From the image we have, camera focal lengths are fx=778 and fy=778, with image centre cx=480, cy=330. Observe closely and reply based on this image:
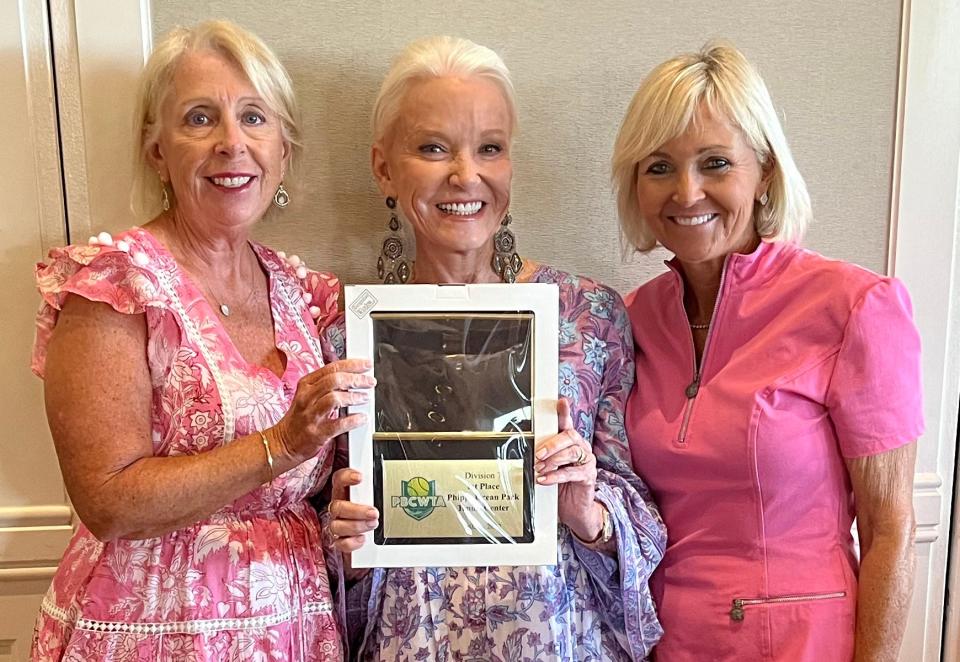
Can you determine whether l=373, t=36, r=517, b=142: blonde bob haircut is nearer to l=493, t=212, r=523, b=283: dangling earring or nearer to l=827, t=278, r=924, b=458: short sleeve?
l=493, t=212, r=523, b=283: dangling earring

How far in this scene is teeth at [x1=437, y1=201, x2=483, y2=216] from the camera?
4.18 ft

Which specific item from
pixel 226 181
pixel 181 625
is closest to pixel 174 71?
pixel 226 181

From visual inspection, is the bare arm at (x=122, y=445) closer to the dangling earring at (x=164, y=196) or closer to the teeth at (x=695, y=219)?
the dangling earring at (x=164, y=196)

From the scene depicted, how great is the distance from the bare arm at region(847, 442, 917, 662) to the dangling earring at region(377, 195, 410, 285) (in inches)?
32.3

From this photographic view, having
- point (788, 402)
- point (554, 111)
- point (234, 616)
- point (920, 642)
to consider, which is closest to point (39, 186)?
point (234, 616)

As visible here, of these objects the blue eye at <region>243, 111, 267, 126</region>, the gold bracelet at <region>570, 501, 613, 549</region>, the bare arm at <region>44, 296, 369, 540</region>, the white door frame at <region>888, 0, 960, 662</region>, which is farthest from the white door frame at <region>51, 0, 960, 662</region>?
the gold bracelet at <region>570, 501, 613, 549</region>

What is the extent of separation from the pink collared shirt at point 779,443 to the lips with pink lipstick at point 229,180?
30.6 inches

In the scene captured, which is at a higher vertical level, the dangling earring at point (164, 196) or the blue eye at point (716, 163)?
the blue eye at point (716, 163)

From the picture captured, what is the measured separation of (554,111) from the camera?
5.04 feet

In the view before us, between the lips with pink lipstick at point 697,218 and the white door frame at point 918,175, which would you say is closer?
the lips with pink lipstick at point 697,218

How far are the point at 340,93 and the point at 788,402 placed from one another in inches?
38.4

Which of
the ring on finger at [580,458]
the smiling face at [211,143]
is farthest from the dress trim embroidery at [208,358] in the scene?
the ring on finger at [580,458]

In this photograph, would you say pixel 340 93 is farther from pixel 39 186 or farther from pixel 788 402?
pixel 788 402

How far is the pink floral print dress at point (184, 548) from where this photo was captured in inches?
44.1
